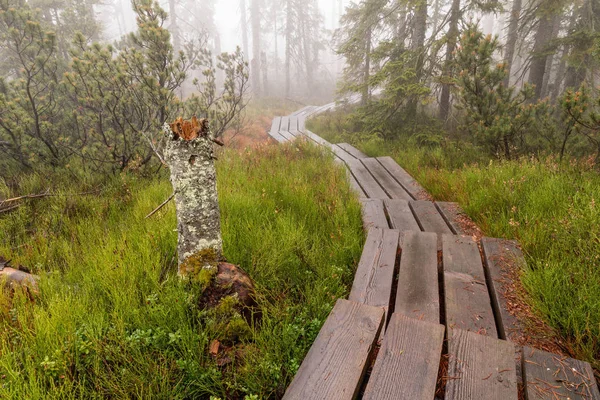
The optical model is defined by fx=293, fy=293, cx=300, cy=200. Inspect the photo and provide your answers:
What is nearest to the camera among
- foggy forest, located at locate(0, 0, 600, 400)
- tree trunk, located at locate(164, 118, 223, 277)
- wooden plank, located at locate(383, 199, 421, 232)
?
foggy forest, located at locate(0, 0, 600, 400)

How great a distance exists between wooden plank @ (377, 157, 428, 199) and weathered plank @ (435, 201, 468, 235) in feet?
2.51

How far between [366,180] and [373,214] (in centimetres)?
202

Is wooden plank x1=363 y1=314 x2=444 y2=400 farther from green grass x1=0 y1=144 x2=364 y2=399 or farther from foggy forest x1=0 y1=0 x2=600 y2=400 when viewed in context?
→ green grass x1=0 y1=144 x2=364 y2=399

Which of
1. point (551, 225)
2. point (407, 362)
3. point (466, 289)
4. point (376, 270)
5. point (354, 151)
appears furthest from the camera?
point (354, 151)

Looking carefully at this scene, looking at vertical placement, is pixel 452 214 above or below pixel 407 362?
below

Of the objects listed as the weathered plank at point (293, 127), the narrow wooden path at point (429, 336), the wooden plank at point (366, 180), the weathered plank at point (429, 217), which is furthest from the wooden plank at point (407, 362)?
the weathered plank at point (293, 127)

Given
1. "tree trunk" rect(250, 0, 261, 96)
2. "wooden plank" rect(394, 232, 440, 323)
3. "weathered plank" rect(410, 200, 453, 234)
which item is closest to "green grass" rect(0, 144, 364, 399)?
"wooden plank" rect(394, 232, 440, 323)

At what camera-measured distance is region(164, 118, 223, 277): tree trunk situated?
216 cm

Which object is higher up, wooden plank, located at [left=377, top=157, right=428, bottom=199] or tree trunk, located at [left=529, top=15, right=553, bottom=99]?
tree trunk, located at [left=529, top=15, right=553, bottom=99]

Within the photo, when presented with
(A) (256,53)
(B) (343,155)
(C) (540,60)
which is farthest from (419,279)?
(A) (256,53)

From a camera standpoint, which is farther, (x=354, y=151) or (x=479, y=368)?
(x=354, y=151)

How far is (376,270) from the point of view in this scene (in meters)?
2.62

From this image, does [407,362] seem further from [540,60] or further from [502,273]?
[540,60]

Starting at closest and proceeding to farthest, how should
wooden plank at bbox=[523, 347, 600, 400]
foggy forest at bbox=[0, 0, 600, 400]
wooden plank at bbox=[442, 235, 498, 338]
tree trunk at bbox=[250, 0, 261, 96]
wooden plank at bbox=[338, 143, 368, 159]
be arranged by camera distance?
wooden plank at bbox=[523, 347, 600, 400], foggy forest at bbox=[0, 0, 600, 400], wooden plank at bbox=[442, 235, 498, 338], wooden plank at bbox=[338, 143, 368, 159], tree trunk at bbox=[250, 0, 261, 96]
